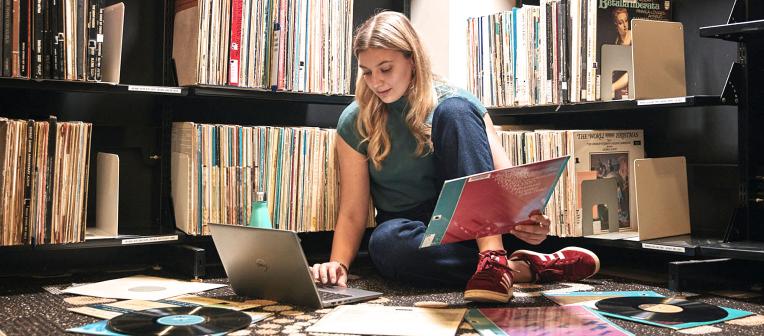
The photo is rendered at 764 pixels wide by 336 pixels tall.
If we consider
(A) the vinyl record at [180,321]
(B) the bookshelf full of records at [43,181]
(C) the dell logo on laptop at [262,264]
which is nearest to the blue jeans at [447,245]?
(C) the dell logo on laptop at [262,264]

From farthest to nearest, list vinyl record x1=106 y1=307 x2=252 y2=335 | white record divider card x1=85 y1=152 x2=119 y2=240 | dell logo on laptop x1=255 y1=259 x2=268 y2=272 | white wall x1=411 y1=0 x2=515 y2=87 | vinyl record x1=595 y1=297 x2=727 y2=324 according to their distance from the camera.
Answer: white wall x1=411 y1=0 x2=515 y2=87 < white record divider card x1=85 y1=152 x2=119 y2=240 < dell logo on laptop x1=255 y1=259 x2=268 y2=272 < vinyl record x1=595 y1=297 x2=727 y2=324 < vinyl record x1=106 y1=307 x2=252 y2=335

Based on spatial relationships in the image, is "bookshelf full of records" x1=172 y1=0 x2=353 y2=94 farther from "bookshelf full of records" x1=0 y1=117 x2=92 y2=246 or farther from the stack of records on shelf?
the stack of records on shelf

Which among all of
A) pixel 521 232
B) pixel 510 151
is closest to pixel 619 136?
pixel 510 151

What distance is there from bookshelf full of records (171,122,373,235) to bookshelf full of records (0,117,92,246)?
0.97 ft

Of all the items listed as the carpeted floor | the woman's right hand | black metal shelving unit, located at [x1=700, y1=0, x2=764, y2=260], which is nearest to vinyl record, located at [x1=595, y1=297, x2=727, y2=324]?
the carpeted floor

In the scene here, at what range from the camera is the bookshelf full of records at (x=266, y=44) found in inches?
95.3

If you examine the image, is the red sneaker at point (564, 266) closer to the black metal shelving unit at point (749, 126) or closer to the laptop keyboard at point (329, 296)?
the black metal shelving unit at point (749, 126)

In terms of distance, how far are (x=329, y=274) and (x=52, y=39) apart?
96 cm

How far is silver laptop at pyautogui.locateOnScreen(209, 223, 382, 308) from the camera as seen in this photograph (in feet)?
5.87

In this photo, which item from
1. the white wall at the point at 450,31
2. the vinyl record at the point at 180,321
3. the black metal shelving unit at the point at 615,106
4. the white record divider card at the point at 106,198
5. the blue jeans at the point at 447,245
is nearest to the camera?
the vinyl record at the point at 180,321

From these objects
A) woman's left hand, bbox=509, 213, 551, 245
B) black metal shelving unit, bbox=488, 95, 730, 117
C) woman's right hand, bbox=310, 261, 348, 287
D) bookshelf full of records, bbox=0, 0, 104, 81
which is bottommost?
woman's right hand, bbox=310, 261, 348, 287

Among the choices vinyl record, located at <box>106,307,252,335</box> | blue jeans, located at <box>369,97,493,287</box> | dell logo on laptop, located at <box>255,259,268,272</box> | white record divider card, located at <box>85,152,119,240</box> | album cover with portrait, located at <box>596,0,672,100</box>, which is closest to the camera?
vinyl record, located at <box>106,307,252,335</box>

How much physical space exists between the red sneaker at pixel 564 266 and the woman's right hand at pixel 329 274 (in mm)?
515

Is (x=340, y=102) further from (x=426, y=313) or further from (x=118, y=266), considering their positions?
(x=426, y=313)
